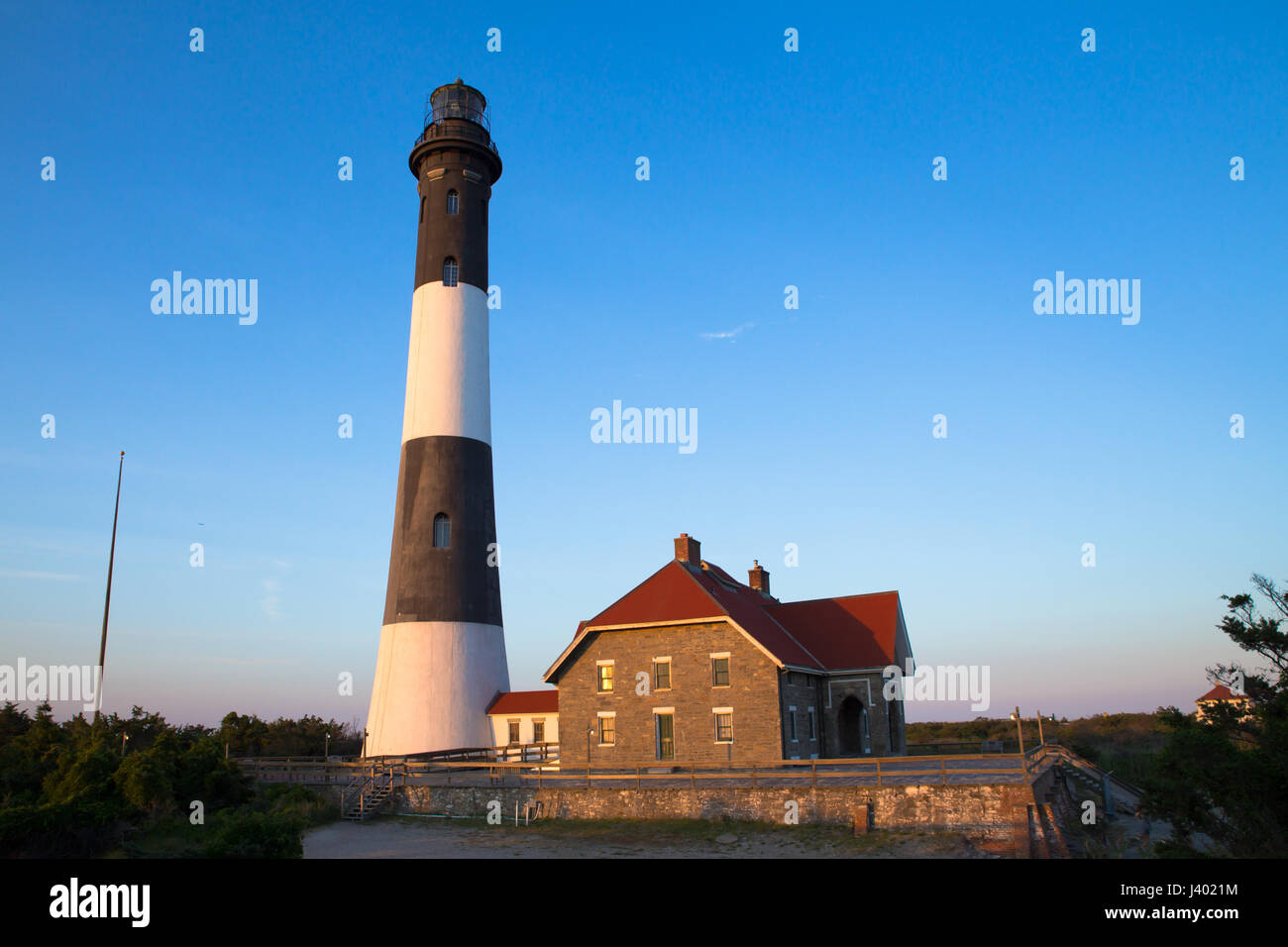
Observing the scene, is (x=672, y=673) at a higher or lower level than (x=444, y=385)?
lower

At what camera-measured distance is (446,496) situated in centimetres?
3155

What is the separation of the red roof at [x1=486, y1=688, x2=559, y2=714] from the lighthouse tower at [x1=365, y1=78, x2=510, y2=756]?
48 cm

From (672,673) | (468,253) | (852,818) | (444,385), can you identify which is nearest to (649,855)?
(852,818)

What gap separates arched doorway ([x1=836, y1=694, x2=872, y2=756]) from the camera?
105 feet

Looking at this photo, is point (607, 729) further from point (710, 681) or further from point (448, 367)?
point (448, 367)

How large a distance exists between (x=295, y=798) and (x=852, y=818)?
1656cm

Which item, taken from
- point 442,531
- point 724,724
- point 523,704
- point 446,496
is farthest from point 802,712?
point 446,496

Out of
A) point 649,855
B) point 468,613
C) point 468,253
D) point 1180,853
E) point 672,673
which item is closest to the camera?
point 1180,853
